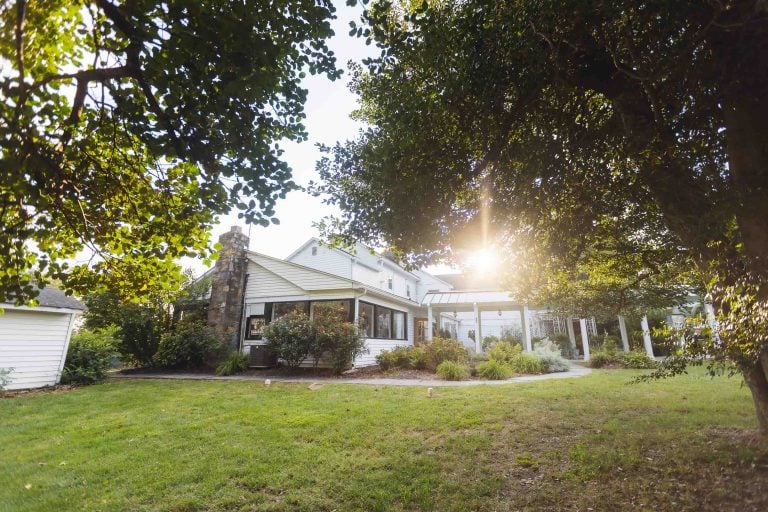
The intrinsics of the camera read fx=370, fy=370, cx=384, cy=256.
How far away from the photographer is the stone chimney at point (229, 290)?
1459 cm

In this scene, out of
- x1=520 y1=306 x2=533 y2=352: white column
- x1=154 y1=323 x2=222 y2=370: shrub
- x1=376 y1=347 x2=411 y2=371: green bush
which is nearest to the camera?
x1=376 y1=347 x2=411 y2=371: green bush

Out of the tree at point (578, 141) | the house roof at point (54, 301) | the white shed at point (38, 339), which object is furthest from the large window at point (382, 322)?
the tree at point (578, 141)

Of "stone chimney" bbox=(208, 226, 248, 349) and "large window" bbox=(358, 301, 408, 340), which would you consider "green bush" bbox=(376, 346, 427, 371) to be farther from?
"stone chimney" bbox=(208, 226, 248, 349)

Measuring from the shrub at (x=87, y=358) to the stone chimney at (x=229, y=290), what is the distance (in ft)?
11.4

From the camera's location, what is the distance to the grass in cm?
355

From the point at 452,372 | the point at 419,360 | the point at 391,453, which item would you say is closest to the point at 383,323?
the point at 419,360

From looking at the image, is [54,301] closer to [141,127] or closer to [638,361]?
[141,127]

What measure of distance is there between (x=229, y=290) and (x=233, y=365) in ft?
11.4

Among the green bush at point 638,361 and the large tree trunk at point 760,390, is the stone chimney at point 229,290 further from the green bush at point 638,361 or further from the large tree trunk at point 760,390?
the green bush at point 638,361

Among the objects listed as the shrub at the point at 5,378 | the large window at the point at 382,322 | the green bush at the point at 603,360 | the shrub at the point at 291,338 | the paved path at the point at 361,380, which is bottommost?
the paved path at the point at 361,380

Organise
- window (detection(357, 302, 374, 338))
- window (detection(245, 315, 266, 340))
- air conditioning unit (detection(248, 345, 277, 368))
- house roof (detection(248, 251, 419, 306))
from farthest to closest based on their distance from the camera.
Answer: window (detection(245, 315, 266, 340))
window (detection(357, 302, 374, 338))
house roof (detection(248, 251, 419, 306))
air conditioning unit (detection(248, 345, 277, 368))

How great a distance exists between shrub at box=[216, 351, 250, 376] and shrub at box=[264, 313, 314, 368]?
137cm

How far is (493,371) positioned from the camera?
A: 11109 mm

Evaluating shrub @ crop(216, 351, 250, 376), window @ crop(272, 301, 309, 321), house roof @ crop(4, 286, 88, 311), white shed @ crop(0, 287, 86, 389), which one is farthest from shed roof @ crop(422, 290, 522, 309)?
white shed @ crop(0, 287, 86, 389)
